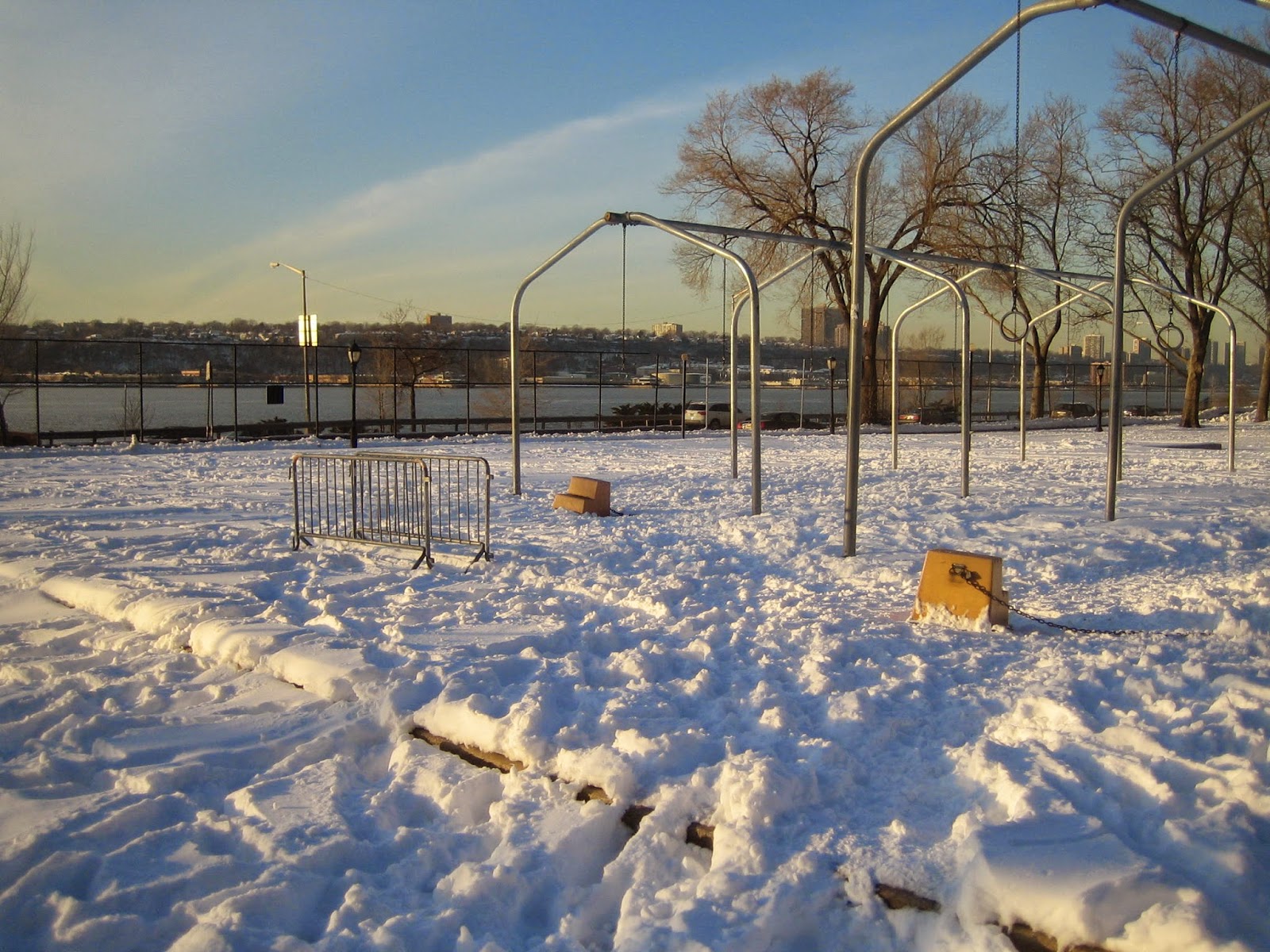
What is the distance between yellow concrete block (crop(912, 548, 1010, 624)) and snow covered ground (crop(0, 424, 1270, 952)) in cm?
15

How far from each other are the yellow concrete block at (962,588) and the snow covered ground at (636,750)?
147mm

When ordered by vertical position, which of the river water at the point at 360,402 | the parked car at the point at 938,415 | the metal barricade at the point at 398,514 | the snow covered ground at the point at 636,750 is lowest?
the snow covered ground at the point at 636,750

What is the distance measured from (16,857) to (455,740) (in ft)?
6.38

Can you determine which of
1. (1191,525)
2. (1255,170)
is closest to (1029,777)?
(1191,525)

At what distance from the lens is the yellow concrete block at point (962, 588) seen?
6.87 meters

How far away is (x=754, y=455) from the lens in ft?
40.2

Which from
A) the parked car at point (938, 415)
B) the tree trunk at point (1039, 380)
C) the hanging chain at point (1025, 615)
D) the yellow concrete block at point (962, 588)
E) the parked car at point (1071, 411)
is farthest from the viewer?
the parked car at point (1071, 411)

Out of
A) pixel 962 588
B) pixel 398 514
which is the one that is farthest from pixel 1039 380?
pixel 962 588

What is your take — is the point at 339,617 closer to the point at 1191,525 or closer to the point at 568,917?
the point at 568,917

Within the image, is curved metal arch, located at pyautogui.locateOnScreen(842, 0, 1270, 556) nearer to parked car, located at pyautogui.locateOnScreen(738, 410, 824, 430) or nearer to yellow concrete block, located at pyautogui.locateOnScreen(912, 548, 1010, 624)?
yellow concrete block, located at pyautogui.locateOnScreen(912, 548, 1010, 624)

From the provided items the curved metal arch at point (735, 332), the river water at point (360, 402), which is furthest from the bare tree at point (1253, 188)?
the curved metal arch at point (735, 332)

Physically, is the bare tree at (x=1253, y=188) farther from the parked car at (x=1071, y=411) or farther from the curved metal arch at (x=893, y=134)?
the curved metal arch at (x=893, y=134)

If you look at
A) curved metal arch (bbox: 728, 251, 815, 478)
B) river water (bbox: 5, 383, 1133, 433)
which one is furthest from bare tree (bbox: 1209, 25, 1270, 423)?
curved metal arch (bbox: 728, 251, 815, 478)

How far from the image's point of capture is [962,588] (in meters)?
6.98
